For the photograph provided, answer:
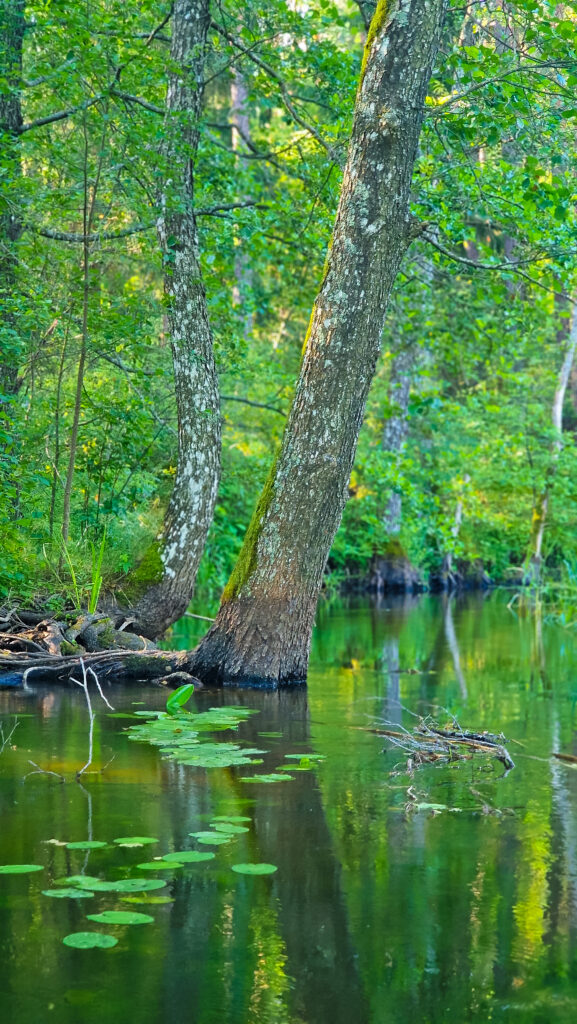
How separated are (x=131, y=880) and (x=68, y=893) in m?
0.21

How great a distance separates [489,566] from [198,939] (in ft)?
79.7

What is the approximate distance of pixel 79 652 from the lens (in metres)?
7.34

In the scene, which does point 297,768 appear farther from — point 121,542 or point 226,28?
point 226,28

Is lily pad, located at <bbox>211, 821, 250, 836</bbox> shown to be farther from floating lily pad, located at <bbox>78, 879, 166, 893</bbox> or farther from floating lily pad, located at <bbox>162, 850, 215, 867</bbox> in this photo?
floating lily pad, located at <bbox>78, 879, 166, 893</bbox>

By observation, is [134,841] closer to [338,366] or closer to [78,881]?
[78,881]

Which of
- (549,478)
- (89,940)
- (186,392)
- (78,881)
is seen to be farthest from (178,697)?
(549,478)

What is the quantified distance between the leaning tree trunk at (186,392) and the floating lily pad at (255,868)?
17.7 feet

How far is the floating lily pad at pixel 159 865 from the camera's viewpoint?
3.31 metres

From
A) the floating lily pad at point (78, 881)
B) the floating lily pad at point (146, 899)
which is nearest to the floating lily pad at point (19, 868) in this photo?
the floating lily pad at point (78, 881)

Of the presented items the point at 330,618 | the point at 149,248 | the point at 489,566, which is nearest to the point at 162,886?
the point at 149,248

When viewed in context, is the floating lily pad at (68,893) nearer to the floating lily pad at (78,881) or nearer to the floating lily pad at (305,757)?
the floating lily pad at (78,881)

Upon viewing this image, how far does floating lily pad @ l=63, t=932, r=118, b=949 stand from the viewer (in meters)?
2.69

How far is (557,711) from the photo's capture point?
22.8ft

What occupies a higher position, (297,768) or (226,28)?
(226,28)
